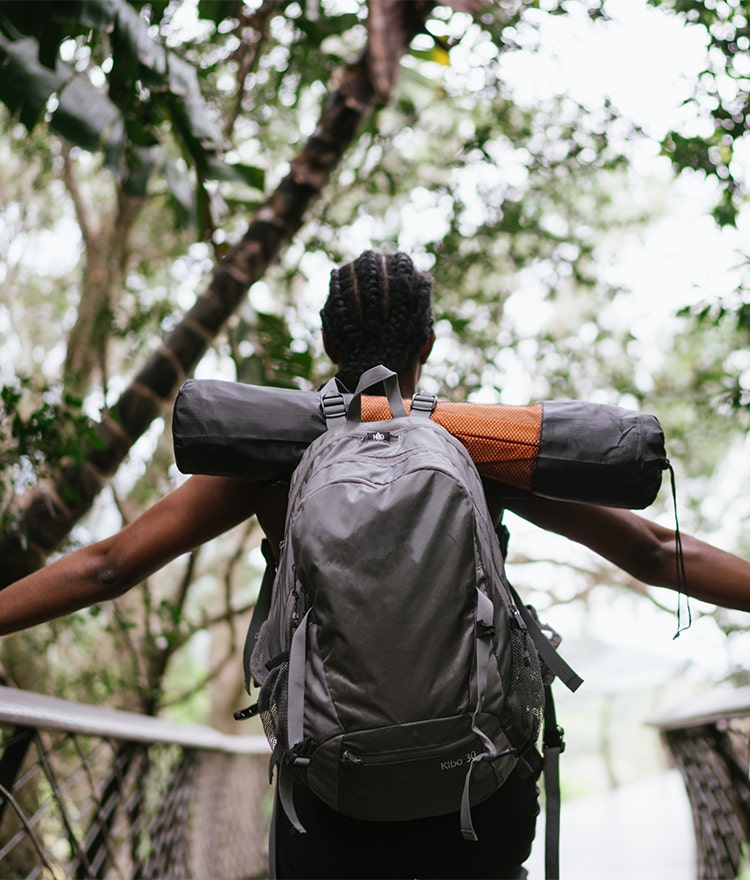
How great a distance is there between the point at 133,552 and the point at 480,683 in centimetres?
70

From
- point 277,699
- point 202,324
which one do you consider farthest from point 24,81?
point 277,699

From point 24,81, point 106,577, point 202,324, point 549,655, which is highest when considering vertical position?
point 24,81

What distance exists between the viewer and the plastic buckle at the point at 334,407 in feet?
4.76

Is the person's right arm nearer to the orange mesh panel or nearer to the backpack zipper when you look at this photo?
the orange mesh panel

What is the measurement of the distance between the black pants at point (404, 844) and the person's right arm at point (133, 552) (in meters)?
0.47

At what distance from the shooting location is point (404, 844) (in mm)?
1367

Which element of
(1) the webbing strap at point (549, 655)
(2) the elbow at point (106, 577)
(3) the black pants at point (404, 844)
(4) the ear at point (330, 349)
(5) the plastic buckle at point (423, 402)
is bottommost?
(3) the black pants at point (404, 844)

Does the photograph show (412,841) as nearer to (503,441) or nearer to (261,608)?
(261,608)

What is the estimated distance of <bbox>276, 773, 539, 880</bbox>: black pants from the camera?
137 cm

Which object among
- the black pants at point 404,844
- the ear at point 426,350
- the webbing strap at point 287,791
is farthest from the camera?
the ear at point 426,350

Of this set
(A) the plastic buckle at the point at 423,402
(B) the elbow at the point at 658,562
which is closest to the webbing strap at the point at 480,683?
(A) the plastic buckle at the point at 423,402

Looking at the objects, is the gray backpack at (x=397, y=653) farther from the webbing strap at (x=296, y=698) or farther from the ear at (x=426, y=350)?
the ear at (x=426, y=350)

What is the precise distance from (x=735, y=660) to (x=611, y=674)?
443 centimetres

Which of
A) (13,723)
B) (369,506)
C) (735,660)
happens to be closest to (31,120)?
(13,723)
